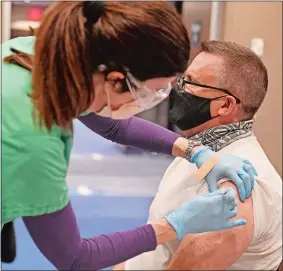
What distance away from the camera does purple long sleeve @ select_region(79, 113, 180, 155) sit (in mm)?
1331

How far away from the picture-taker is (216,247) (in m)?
1.39

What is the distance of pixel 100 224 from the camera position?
5.99 feet

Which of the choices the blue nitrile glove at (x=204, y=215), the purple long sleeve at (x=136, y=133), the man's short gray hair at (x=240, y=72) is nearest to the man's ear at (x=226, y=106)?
the man's short gray hair at (x=240, y=72)

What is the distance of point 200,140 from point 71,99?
1.69 feet

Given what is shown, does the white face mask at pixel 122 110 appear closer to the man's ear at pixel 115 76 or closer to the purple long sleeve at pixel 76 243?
the man's ear at pixel 115 76

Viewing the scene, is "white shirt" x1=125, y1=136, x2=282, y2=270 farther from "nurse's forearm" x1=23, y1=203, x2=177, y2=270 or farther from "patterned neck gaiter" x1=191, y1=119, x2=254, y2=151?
"nurse's forearm" x1=23, y1=203, x2=177, y2=270

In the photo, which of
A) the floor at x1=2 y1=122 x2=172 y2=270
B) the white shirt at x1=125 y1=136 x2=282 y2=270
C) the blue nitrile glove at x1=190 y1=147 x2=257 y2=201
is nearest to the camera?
the blue nitrile glove at x1=190 y1=147 x2=257 y2=201

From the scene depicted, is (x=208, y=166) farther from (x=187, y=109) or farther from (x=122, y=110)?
(x=122, y=110)

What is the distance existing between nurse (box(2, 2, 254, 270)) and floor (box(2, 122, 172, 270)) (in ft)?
1.07

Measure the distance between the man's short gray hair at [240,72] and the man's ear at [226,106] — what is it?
18mm

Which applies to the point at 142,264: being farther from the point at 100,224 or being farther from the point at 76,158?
the point at 76,158

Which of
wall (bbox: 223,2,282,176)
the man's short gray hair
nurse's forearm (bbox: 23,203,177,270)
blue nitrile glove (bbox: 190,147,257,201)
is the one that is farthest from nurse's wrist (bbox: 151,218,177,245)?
wall (bbox: 223,2,282,176)

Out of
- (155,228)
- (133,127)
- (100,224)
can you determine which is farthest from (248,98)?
(100,224)

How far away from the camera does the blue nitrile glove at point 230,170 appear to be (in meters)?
1.28
